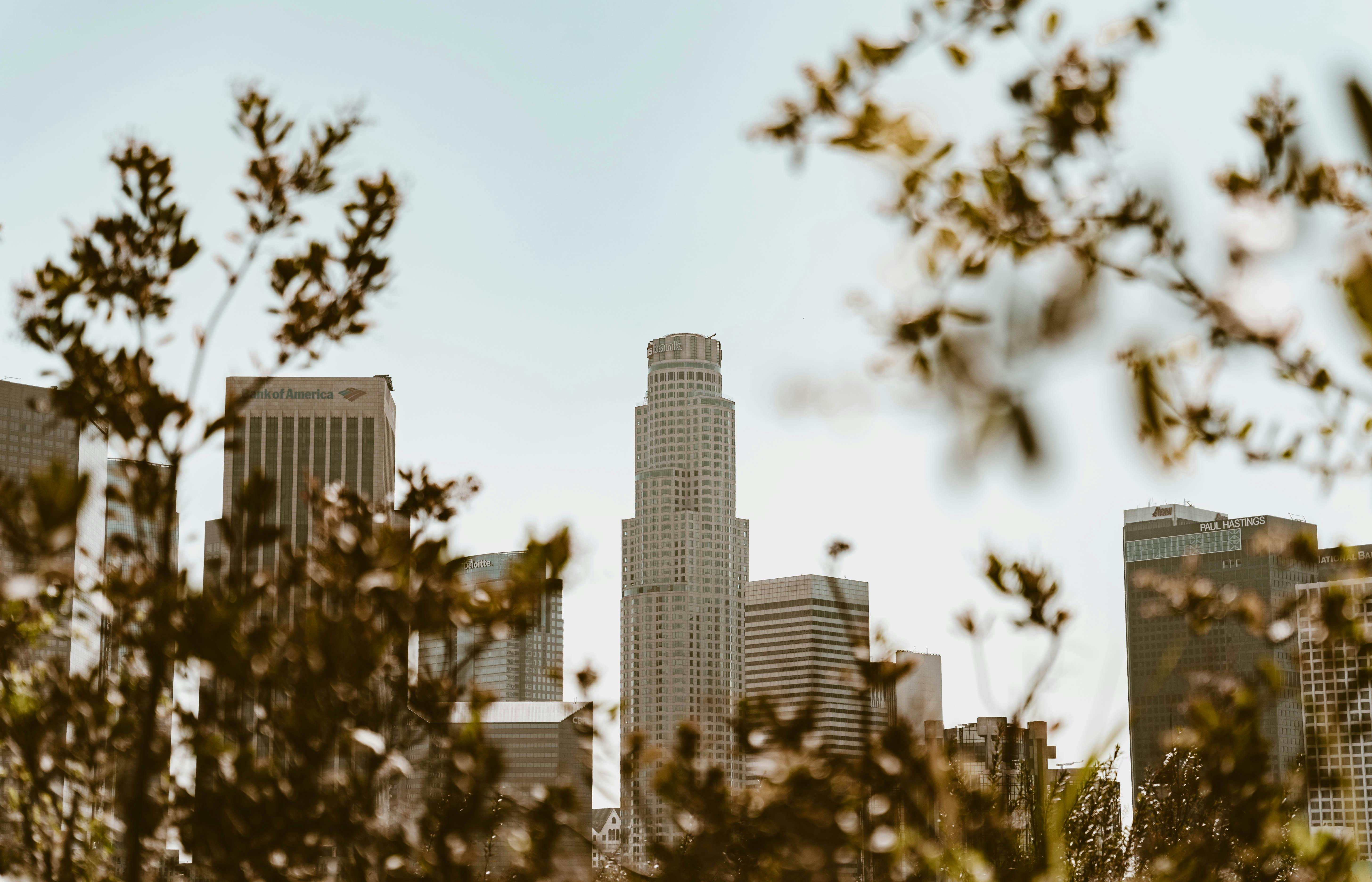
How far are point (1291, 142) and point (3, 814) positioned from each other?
3093 mm

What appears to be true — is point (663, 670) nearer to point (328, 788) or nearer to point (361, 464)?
point (361, 464)

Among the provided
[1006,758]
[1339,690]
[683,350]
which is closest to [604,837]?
[1006,758]

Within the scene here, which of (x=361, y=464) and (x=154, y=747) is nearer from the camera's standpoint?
(x=154, y=747)

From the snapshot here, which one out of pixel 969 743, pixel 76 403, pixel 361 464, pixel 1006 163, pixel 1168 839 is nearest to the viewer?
pixel 1006 163

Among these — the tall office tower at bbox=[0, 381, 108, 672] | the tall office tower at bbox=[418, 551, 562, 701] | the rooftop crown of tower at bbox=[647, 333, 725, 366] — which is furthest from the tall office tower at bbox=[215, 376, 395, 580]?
the tall office tower at bbox=[418, 551, 562, 701]

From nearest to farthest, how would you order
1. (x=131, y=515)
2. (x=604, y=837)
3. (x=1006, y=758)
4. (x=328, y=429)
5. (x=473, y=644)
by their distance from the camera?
(x=473, y=644) < (x=131, y=515) < (x=1006, y=758) < (x=604, y=837) < (x=328, y=429)

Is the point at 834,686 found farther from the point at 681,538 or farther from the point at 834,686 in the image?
the point at 681,538

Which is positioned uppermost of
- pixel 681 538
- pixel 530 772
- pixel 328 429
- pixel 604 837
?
pixel 328 429

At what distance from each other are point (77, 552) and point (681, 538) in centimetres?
13851

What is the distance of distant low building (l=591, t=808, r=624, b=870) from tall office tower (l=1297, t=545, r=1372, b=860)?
1509 millimetres

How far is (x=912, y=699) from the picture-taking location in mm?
2180

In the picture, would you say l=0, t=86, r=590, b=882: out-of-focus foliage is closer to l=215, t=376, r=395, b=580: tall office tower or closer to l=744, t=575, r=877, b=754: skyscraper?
l=744, t=575, r=877, b=754: skyscraper

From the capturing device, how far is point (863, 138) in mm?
1041

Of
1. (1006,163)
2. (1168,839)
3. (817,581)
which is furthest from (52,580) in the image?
(817,581)
